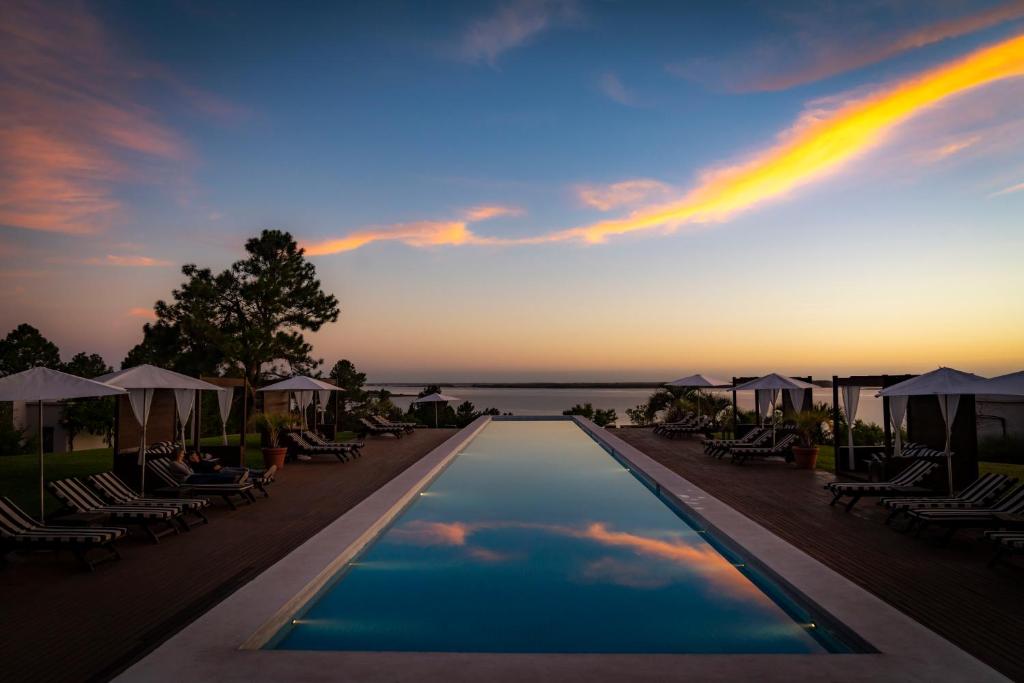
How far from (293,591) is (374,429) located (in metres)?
15.4

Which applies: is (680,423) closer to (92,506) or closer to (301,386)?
(301,386)

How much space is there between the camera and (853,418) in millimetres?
11977

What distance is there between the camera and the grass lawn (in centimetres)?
959

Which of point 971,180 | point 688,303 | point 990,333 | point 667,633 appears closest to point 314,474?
point 667,633

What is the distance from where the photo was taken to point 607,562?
6836mm

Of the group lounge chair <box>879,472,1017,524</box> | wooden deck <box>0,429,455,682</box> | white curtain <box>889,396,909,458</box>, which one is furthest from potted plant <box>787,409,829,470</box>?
wooden deck <box>0,429,455,682</box>

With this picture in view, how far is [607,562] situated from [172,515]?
4.84m

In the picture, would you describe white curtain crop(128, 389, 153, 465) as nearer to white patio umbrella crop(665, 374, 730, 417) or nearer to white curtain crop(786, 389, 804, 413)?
white curtain crop(786, 389, 804, 413)

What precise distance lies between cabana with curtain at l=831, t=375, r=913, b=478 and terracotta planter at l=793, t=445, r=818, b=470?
1015mm

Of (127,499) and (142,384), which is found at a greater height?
(142,384)

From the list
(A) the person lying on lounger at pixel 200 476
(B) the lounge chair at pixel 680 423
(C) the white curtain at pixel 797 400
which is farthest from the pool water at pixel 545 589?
(B) the lounge chair at pixel 680 423

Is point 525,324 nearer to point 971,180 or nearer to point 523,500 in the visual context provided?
point 971,180

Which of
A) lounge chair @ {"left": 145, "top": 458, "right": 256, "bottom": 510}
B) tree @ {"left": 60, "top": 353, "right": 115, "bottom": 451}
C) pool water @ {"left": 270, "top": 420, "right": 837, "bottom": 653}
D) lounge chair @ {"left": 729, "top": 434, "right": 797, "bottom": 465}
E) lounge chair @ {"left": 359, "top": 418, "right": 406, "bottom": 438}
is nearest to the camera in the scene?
pool water @ {"left": 270, "top": 420, "right": 837, "bottom": 653}

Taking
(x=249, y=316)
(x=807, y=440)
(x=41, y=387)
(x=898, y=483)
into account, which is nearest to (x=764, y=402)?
(x=807, y=440)
